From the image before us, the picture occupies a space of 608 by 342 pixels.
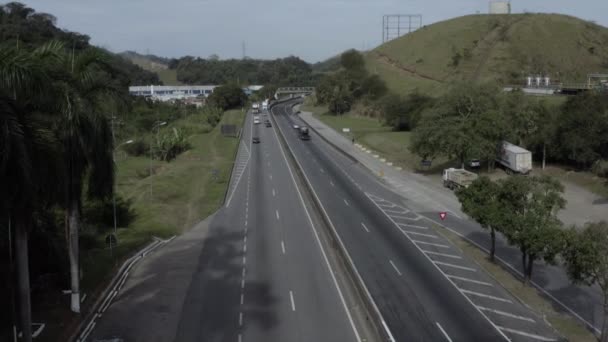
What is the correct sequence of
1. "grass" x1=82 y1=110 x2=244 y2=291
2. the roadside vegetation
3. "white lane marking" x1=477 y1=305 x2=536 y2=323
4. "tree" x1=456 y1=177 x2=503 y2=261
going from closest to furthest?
the roadside vegetation → "white lane marking" x1=477 y1=305 x2=536 y2=323 → "tree" x1=456 y1=177 x2=503 y2=261 → "grass" x1=82 y1=110 x2=244 y2=291

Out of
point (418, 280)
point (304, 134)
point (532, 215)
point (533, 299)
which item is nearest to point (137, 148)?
point (304, 134)

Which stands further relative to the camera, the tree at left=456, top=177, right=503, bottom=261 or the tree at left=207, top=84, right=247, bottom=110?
the tree at left=207, top=84, right=247, bottom=110

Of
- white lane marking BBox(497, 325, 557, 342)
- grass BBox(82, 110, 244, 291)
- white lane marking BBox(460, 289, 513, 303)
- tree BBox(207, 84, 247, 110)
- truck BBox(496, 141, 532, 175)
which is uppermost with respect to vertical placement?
tree BBox(207, 84, 247, 110)

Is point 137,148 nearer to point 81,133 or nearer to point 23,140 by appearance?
point 81,133

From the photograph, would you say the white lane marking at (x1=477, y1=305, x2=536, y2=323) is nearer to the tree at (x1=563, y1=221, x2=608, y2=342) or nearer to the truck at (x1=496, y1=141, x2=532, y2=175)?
the tree at (x1=563, y1=221, x2=608, y2=342)

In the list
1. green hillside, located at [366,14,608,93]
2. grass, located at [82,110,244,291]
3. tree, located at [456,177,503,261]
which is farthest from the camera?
green hillside, located at [366,14,608,93]

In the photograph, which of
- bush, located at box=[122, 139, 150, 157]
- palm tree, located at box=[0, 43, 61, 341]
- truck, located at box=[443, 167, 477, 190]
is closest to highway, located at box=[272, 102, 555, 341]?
truck, located at box=[443, 167, 477, 190]

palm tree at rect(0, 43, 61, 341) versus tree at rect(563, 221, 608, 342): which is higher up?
palm tree at rect(0, 43, 61, 341)
